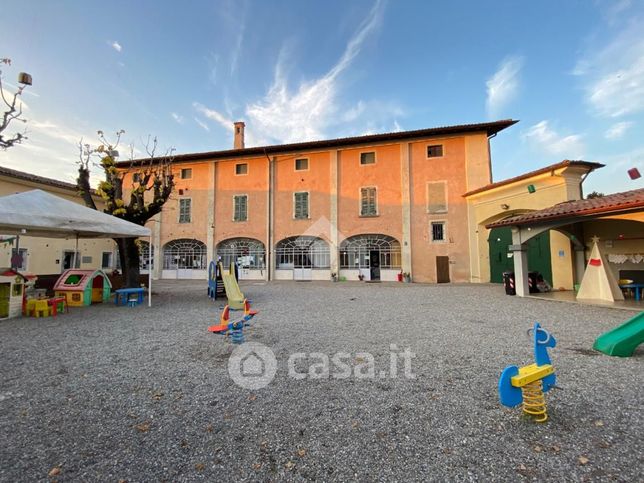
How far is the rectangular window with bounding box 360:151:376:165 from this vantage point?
19.4 meters

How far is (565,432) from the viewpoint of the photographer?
252cm

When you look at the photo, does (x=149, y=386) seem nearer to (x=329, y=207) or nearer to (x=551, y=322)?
(x=551, y=322)

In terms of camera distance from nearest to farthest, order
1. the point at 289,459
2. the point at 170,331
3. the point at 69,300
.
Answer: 1. the point at 289,459
2. the point at 170,331
3. the point at 69,300

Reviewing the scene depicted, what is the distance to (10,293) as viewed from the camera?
738cm

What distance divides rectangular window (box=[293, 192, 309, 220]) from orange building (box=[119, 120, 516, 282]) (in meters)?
0.07

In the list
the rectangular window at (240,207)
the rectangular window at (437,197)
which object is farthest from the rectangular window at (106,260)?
the rectangular window at (437,197)

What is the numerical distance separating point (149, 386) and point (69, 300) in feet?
26.5

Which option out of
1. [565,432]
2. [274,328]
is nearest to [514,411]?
[565,432]

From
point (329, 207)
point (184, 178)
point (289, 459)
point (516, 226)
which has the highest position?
point (184, 178)

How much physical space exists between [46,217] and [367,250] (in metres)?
15.3

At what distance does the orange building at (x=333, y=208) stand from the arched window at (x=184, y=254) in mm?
72

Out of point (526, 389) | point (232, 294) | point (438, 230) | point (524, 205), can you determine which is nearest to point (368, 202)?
point (438, 230)

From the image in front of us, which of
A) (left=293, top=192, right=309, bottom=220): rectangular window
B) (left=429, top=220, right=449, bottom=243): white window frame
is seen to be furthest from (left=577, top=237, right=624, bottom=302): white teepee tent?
(left=293, top=192, right=309, bottom=220): rectangular window

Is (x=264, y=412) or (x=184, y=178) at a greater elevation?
(x=184, y=178)
